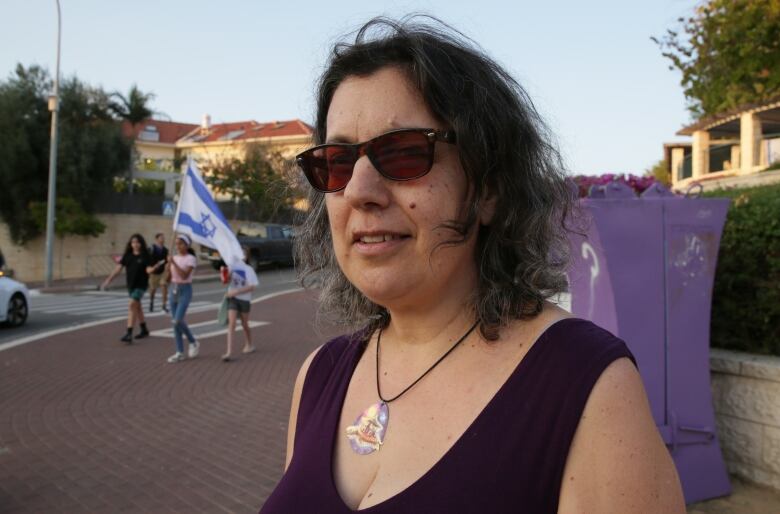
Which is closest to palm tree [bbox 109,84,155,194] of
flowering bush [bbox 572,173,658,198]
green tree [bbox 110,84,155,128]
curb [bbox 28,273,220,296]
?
green tree [bbox 110,84,155,128]

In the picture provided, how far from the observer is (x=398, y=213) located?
1387 mm

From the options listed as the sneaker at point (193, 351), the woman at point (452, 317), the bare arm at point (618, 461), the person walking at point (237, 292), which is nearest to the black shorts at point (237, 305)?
the person walking at point (237, 292)

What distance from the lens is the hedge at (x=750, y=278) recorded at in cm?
368

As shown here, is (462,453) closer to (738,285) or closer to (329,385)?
(329,385)

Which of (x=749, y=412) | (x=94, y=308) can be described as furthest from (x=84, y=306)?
(x=749, y=412)

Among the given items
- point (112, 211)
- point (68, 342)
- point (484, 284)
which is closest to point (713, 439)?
point (484, 284)

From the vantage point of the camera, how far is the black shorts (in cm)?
970

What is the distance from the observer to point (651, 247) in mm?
3678

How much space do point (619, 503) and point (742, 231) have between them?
344cm

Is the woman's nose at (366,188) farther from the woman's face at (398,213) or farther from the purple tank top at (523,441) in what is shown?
the purple tank top at (523,441)

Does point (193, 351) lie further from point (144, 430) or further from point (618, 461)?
point (618, 461)

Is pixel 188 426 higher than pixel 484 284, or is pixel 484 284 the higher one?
pixel 484 284

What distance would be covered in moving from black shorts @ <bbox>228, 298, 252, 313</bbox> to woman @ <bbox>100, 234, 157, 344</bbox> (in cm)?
235

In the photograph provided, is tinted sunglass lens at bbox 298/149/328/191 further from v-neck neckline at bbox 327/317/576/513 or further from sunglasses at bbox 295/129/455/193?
v-neck neckline at bbox 327/317/576/513
